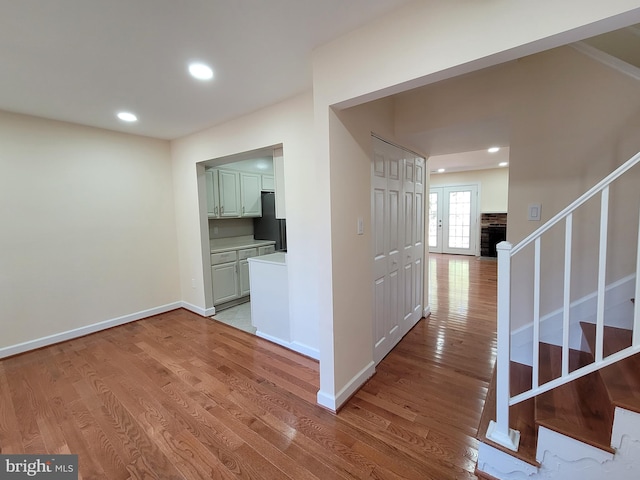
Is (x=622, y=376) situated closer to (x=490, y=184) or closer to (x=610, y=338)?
(x=610, y=338)

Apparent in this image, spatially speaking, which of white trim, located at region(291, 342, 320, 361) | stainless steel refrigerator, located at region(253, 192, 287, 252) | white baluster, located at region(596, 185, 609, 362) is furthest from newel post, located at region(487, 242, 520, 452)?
stainless steel refrigerator, located at region(253, 192, 287, 252)

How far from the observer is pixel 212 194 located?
4.17 metres

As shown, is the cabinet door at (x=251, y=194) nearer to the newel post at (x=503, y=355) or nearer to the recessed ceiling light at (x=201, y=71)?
the recessed ceiling light at (x=201, y=71)

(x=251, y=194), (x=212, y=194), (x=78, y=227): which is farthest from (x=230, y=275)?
(x=78, y=227)

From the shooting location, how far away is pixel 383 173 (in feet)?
8.32

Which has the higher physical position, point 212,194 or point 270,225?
point 212,194

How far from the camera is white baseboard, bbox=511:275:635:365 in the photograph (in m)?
1.87

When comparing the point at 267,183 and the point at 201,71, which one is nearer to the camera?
the point at 201,71

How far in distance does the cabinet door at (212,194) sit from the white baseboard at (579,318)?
12.6 feet

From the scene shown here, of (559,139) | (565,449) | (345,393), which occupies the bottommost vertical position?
(345,393)

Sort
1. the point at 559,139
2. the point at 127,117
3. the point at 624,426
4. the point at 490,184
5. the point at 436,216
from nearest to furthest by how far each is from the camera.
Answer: the point at 624,426 → the point at 559,139 → the point at 127,117 → the point at 490,184 → the point at 436,216

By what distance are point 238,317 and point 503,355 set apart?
3215 mm

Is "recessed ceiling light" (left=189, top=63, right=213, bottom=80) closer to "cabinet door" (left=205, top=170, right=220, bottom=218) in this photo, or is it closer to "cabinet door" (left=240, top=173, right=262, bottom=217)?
"cabinet door" (left=205, top=170, right=220, bottom=218)

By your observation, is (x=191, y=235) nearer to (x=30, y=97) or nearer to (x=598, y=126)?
(x=30, y=97)
